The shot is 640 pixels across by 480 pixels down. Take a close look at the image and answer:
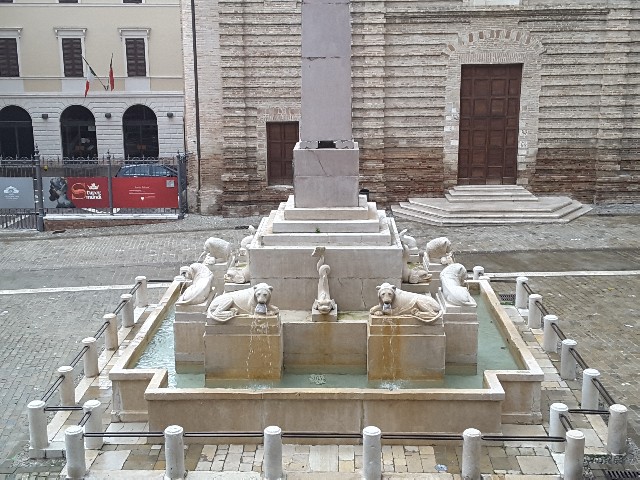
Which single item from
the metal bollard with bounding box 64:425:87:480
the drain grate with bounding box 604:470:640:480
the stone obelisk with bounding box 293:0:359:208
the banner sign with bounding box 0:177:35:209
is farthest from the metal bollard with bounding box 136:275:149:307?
the banner sign with bounding box 0:177:35:209

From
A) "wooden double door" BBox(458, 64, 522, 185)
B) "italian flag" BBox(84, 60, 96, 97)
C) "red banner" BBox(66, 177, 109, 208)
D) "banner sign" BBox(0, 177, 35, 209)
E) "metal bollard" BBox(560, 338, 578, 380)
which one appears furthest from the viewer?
"italian flag" BBox(84, 60, 96, 97)

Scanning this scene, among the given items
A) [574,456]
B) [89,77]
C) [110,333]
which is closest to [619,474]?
[574,456]

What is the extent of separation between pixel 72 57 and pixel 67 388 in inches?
1400

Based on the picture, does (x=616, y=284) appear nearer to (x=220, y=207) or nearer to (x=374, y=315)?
(x=374, y=315)

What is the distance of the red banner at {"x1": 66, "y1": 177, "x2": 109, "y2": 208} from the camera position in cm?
2492

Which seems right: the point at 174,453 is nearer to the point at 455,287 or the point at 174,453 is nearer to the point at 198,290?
the point at 198,290

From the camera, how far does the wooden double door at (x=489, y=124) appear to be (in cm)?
2567

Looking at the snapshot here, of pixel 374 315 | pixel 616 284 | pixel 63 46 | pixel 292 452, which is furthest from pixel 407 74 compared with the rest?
pixel 63 46

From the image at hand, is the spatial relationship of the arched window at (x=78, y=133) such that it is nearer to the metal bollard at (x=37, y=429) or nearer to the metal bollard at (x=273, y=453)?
the metal bollard at (x=37, y=429)

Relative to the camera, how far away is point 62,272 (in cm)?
1908

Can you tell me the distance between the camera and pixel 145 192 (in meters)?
25.4

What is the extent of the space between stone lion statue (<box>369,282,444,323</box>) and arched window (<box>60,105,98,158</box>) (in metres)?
37.4

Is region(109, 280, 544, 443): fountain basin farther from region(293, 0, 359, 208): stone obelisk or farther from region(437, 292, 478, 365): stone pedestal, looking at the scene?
region(293, 0, 359, 208): stone obelisk

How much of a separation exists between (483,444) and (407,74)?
1813 centimetres
